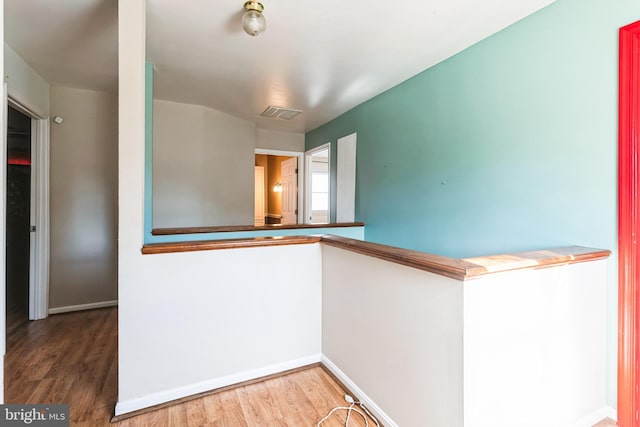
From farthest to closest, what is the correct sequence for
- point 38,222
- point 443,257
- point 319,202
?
point 319,202
point 38,222
point 443,257

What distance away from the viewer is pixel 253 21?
2.01 meters

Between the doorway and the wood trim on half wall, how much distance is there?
4.76 metres

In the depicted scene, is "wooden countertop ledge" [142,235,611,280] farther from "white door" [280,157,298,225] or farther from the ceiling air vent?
"white door" [280,157,298,225]

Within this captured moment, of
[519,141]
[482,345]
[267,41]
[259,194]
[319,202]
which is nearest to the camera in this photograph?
[482,345]

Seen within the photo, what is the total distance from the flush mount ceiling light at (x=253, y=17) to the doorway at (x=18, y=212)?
274 cm

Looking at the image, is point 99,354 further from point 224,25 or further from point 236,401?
point 224,25

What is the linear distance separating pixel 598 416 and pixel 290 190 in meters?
4.92

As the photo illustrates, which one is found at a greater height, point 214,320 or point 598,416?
point 214,320

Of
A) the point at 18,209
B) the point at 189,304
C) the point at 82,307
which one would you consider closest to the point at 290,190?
the point at 82,307

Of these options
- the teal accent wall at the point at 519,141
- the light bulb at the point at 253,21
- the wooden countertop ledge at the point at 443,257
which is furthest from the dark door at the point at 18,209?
the teal accent wall at the point at 519,141

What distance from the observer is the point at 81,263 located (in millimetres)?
3496

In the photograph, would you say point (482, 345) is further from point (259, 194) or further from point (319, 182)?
point (259, 194)

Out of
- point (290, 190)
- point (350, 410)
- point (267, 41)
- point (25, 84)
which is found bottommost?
point (350, 410)

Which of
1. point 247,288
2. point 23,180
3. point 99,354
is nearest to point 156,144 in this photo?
point 23,180
